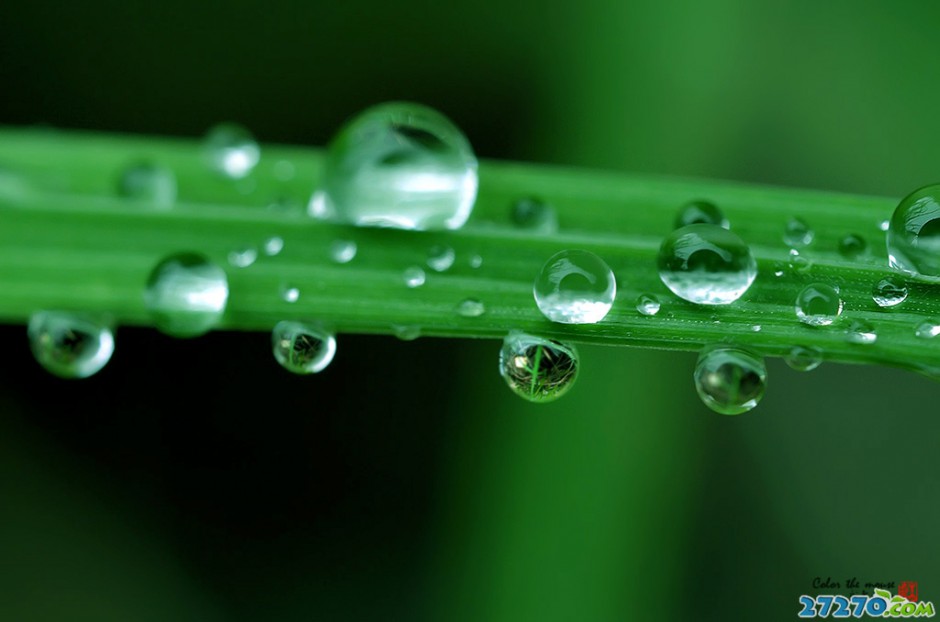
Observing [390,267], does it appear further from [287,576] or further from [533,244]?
[287,576]

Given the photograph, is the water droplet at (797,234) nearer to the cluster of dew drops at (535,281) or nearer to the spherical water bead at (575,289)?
the cluster of dew drops at (535,281)

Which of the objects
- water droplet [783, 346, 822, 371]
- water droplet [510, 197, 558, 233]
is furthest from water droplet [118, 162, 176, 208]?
water droplet [783, 346, 822, 371]

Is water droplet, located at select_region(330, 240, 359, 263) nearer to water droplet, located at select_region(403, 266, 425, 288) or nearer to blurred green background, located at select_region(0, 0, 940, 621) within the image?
water droplet, located at select_region(403, 266, 425, 288)

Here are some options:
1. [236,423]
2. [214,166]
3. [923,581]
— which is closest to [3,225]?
[214,166]

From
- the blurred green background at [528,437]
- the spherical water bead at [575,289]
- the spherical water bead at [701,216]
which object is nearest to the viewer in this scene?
the spherical water bead at [575,289]

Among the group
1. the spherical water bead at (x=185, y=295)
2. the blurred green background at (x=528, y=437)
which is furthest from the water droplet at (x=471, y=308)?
the blurred green background at (x=528, y=437)
